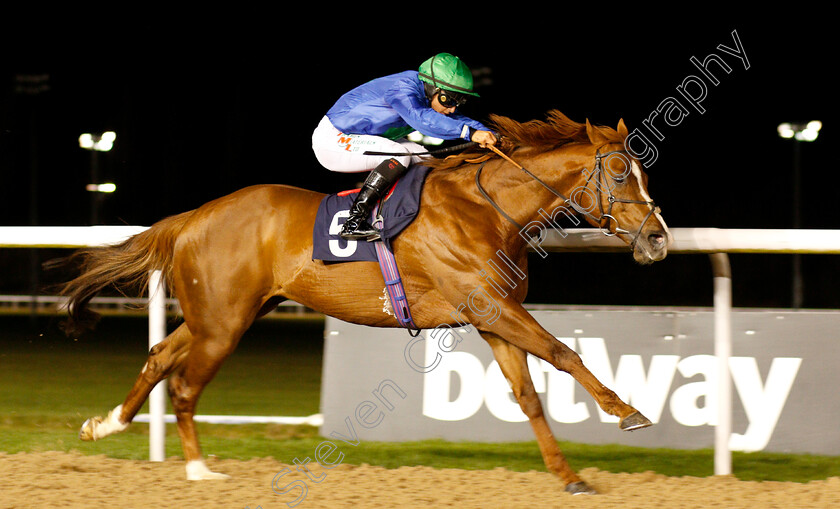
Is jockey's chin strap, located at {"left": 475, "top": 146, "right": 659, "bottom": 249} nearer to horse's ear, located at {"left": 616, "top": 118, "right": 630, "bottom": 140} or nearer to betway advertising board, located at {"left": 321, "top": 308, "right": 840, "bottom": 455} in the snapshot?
horse's ear, located at {"left": 616, "top": 118, "right": 630, "bottom": 140}

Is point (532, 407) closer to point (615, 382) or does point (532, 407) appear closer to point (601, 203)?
point (615, 382)

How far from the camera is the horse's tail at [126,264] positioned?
4098 millimetres

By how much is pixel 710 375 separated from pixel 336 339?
Answer: 1.80 m

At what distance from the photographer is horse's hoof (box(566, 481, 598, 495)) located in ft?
10.8

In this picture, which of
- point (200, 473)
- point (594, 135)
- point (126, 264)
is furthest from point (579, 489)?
point (126, 264)

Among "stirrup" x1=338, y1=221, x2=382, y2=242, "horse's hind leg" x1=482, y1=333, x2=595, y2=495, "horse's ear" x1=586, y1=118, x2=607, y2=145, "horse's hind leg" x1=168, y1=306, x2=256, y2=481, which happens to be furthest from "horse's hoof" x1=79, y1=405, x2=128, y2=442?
"horse's ear" x1=586, y1=118, x2=607, y2=145

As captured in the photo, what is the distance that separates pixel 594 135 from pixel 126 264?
89.9 inches

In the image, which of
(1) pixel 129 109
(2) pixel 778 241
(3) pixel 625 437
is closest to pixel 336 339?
(3) pixel 625 437

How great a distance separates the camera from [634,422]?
3170 mm

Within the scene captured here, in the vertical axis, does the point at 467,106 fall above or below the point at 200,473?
above

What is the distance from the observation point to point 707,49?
59.1 feet

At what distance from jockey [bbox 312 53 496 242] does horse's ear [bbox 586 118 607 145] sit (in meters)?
0.40

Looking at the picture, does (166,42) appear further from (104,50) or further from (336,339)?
(336,339)

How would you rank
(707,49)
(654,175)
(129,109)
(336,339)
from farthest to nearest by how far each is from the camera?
(129,109)
(654,175)
(707,49)
(336,339)
